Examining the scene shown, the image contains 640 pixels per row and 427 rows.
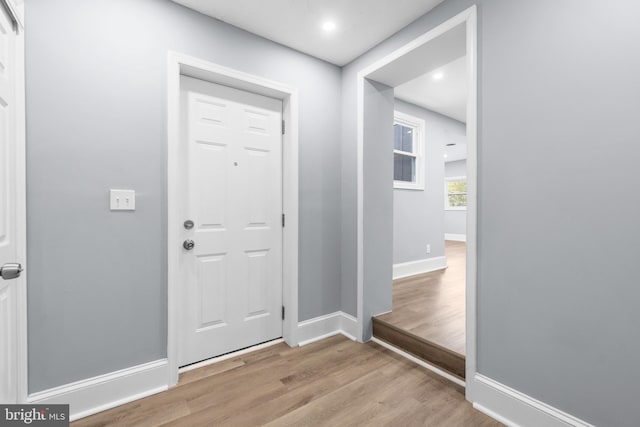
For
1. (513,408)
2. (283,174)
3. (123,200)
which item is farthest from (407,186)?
(123,200)

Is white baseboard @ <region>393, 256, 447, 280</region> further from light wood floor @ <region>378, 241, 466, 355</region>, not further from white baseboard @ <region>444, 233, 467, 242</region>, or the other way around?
white baseboard @ <region>444, 233, 467, 242</region>

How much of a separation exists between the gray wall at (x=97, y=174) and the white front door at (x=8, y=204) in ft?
0.31

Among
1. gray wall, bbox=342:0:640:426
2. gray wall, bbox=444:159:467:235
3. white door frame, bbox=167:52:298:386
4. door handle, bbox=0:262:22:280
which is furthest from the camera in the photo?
gray wall, bbox=444:159:467:235

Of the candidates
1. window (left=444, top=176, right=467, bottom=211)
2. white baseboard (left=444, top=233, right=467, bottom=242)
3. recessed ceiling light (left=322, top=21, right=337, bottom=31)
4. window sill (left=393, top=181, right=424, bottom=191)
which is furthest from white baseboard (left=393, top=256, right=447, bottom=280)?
window (left=444, top=176, right=467, bottom=211)

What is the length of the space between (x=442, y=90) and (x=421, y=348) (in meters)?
3.11

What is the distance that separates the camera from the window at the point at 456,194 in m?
8.53

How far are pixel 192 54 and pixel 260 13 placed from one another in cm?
57

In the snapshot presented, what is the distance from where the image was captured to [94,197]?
5.35 feet

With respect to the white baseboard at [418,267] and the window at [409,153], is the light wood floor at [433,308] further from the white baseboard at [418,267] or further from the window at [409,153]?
the window at [409,153]

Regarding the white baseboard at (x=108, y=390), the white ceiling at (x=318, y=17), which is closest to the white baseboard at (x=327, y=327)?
the white baseboard at (x=108, y=390)

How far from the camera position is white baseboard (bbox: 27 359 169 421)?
1.53 metres

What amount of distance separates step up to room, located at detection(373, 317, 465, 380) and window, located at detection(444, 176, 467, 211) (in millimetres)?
7198

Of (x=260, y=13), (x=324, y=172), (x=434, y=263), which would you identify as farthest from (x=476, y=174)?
(x=434, y=263)

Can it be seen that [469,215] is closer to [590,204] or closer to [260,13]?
[590,204]
